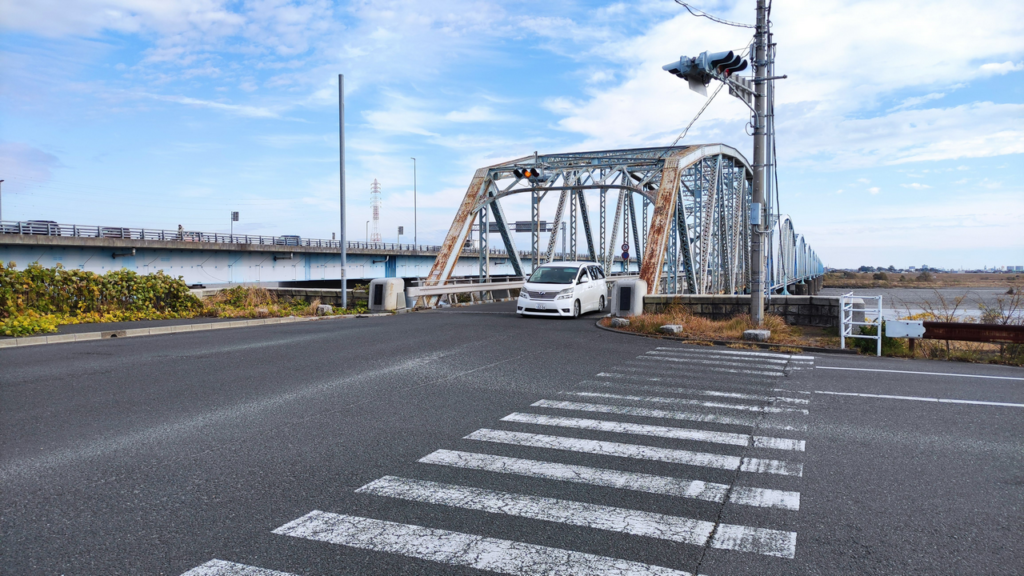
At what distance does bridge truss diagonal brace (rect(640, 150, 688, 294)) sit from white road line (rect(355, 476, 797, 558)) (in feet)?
57.4

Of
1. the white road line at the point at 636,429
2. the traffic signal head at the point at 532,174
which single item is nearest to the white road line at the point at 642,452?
the white road line at the point at 636,429

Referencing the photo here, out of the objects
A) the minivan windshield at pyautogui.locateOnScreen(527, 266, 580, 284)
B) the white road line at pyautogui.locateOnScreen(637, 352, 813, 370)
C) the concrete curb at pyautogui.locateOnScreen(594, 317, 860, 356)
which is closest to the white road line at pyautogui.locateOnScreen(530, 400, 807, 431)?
the white road line at pyautogui.locateOnScreen(637, 352, 813, 370)

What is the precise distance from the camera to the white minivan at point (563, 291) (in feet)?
65.6

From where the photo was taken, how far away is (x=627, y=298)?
730 inches

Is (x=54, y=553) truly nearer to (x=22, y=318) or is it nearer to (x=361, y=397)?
(x=361, y=397)

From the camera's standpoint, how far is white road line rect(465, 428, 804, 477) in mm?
5289

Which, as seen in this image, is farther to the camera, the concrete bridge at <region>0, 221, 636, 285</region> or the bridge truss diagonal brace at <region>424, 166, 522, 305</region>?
the concrete bridge at <region>0, 221, 636, 285</region>

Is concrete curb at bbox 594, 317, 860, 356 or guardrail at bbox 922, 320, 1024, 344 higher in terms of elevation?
guardrail at bbox 922, 320, 1024, 344

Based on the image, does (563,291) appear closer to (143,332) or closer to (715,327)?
(715,327)

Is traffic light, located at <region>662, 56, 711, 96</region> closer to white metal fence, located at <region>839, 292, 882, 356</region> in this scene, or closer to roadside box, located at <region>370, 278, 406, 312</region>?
white metal fence, located at <region>839, 292, 882, 356</region>

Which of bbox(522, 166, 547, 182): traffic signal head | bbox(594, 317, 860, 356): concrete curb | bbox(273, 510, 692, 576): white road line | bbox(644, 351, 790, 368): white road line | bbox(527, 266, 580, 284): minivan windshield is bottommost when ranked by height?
bbox(273, 510, 692, 576): white road line

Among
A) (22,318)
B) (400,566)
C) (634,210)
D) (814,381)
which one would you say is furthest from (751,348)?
(634,210)

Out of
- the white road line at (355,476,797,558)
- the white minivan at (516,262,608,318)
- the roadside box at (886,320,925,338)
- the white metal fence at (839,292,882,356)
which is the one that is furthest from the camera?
the white minivan at (516,262,608,318)

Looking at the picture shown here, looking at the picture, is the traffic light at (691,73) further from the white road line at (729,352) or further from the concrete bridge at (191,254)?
the concrete bridge at (191,254)
